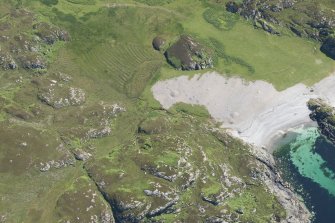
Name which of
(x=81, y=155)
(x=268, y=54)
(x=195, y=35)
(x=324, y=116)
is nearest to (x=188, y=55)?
(x=195, y=35)

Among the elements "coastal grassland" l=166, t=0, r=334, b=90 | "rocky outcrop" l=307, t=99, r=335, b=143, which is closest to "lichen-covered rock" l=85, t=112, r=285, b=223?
"rocky outcrop" l=307, t=99, r=335, b=143

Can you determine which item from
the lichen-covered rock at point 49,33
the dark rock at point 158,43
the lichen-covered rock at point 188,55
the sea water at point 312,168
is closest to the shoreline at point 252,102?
the sea water at point 312,168

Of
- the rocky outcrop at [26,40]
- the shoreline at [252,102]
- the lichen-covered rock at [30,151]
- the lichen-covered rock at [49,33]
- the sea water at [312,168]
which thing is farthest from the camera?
the lichen-covered rock at [49,33]

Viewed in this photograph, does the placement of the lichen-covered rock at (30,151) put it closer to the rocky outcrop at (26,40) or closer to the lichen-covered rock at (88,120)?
the lichen-covered rock at (88,120)

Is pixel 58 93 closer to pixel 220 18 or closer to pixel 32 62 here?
pixel 32 62

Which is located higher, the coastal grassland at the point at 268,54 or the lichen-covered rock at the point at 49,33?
the coastal grassland at the point at 268,54

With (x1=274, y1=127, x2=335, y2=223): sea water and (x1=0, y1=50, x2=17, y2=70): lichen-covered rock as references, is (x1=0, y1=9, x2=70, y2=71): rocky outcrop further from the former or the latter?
(x1=274, y1=127, x2=335, y2=223): sea water
